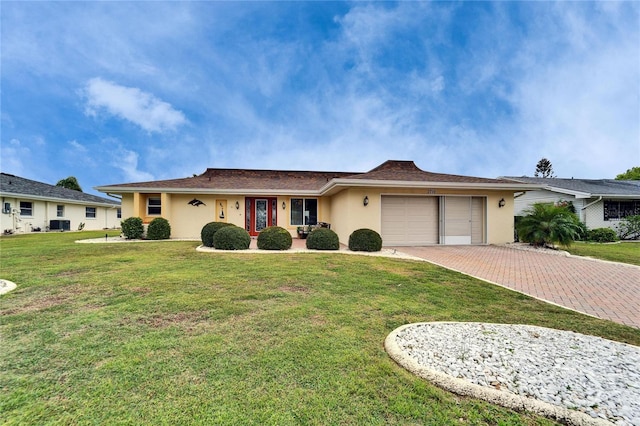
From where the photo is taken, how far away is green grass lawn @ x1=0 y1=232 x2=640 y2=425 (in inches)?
77.2

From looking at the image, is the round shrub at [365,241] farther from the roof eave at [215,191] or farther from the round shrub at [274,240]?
the roof eave at [215,191]

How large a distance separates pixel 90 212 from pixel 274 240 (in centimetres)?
2358

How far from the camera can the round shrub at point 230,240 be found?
10125 mm

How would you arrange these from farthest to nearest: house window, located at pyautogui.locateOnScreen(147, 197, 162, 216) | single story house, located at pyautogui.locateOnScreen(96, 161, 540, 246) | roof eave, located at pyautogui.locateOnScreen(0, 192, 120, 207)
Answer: roof eave, located at pyautogui.locateOnScreen(0, 192, 120, 207) → house window, located at pyautogui.locateOnScreen(147, 197, 162, 216) → single story house, located at pyautogui.locateOnScreen(96, 161, 540, 246)

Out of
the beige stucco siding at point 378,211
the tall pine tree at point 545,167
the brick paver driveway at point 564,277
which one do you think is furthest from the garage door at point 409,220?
the tall pine tree at point 545,167

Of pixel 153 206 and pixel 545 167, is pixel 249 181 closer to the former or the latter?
pixel 153 206

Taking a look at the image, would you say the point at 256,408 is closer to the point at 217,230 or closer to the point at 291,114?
the point at 217,230

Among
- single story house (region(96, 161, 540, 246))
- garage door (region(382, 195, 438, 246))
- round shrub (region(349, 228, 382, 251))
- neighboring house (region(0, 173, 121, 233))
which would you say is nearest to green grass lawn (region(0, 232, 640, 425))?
round shrub (region(349, 228, 382, 251))

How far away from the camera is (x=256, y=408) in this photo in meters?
1.96

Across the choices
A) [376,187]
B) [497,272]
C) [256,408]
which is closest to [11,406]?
[256,408]

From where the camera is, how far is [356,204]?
37.2 ft

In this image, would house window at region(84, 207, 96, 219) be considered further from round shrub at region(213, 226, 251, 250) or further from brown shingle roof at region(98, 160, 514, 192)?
round shrub at region(213, 226, 251, 250)

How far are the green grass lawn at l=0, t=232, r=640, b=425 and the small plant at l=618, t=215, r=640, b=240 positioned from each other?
18.4 meters

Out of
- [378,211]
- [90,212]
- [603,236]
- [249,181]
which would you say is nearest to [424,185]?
[378,211]
